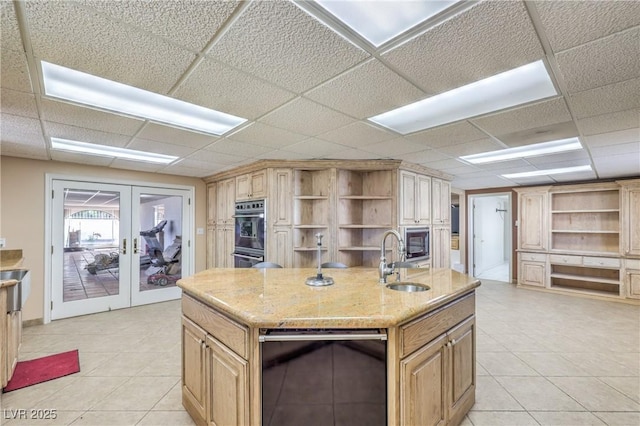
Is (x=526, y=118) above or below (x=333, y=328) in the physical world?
above

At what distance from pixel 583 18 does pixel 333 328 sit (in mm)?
1816

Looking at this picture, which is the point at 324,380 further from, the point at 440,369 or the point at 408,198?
the point at 408,198

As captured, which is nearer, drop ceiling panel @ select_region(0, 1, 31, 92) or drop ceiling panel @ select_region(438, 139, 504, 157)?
drop ceiling panel @ select_region(0, 1, 31, 92)

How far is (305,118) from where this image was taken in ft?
8.30

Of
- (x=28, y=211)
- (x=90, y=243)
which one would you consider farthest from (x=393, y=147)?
(x=28, y=211)

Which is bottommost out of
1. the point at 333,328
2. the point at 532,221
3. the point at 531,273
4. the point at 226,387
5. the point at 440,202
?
the point at 531,273

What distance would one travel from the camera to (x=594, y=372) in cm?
278

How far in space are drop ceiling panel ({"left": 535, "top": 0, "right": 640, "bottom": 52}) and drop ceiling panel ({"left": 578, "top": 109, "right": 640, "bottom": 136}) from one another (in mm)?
1437

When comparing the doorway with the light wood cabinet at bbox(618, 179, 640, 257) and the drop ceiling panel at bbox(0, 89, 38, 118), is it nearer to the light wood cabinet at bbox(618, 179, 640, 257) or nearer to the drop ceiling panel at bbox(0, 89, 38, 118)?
the light wood cabinet at bbox(618, 179, 640, 257)

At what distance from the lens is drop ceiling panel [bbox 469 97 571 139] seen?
225 centimetres

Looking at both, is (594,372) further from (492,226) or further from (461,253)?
(492,226)

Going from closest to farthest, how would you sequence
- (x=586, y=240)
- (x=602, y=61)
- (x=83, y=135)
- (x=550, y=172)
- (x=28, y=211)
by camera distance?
(x=602, y=61) → (x=83, y=135) → (x=28, y=211) → (x=550, y=172) → (x=586, y=240)

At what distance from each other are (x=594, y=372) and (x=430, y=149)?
2759 millimetres

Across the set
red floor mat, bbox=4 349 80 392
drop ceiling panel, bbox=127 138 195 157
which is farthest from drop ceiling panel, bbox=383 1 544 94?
red floor mat, bbox=4 349 80 392
